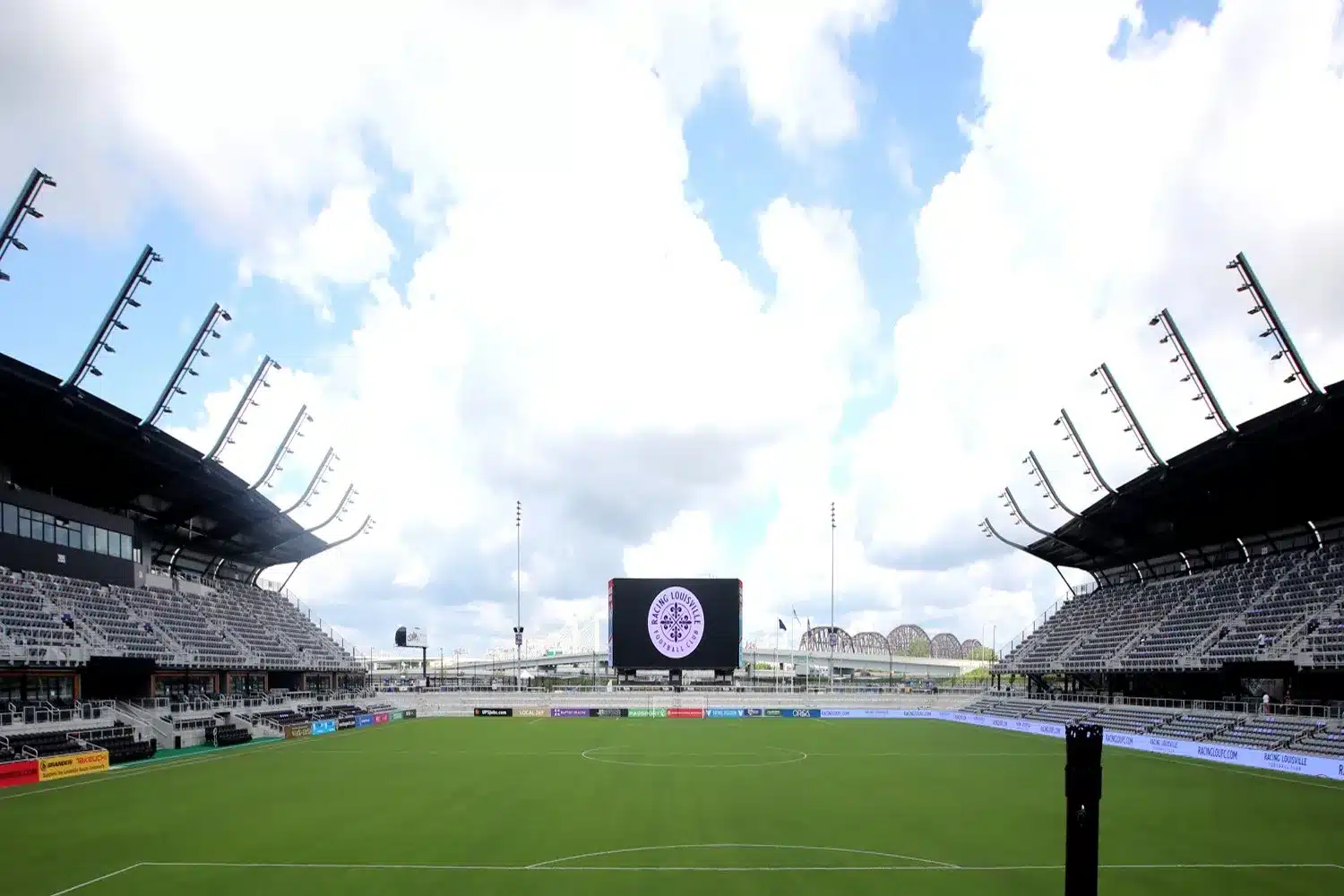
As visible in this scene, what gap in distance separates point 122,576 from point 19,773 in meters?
22.6

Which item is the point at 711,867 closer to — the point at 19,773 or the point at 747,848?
the point at 747,848

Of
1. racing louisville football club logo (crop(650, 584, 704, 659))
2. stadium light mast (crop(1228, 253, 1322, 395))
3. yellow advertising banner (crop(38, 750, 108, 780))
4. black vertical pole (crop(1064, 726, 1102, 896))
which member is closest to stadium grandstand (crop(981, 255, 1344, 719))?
stadium light mast (crop(1228, 253, 1322, 395))

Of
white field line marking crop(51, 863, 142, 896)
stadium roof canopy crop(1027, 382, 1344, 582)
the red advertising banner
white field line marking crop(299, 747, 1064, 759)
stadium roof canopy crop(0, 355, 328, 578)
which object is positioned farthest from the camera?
white field line marking crop(299, 747, 1064, 759)

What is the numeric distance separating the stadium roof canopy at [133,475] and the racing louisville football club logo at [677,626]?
28.2 metres

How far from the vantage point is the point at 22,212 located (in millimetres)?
32312

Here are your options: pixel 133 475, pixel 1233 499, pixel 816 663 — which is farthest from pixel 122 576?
pixel 816 663

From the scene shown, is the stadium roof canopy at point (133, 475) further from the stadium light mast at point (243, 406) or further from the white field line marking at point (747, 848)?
the white field line marking at point (747, 848)

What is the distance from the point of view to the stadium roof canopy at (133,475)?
38844 millimetres

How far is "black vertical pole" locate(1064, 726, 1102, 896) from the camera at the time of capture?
→ 805 cm

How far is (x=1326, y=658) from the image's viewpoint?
36938 millimetres

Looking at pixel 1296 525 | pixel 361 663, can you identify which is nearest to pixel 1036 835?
pixel 1296 525

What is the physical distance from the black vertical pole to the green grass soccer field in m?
9.38

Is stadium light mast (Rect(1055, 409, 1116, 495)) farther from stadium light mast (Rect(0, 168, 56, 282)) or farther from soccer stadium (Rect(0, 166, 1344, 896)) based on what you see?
stadium light mast (Rect(0, 168, 56, 282))

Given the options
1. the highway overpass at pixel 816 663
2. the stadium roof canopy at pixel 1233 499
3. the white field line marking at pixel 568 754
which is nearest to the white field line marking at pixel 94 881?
the white field line marking at pixel 568 754
